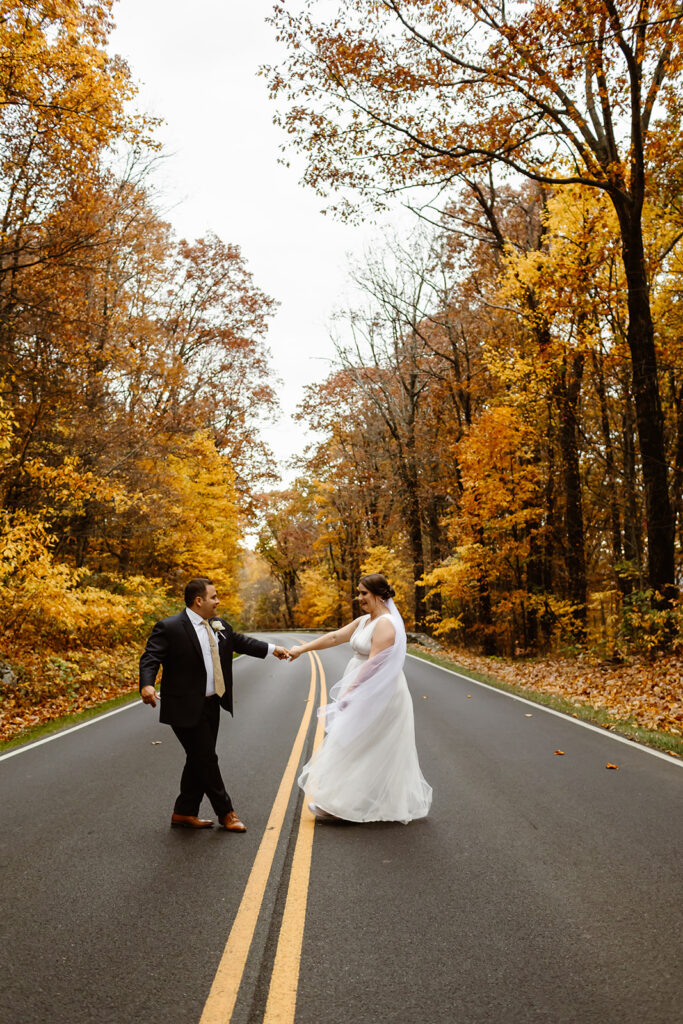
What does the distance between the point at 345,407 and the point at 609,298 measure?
22588mm

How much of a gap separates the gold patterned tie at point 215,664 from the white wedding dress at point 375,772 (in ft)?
3.28

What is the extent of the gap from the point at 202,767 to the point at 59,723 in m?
6.93

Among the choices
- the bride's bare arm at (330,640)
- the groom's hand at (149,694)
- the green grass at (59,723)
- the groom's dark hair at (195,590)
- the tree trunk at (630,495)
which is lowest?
the green grass at (59,723)

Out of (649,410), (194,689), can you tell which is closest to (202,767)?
(194,689)

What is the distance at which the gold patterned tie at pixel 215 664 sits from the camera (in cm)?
538

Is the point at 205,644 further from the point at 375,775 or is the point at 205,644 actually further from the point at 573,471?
the point at 573,471

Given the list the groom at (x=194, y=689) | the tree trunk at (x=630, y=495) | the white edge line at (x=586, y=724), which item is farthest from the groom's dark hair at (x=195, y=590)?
the tree trunk at (x=630, y=495)

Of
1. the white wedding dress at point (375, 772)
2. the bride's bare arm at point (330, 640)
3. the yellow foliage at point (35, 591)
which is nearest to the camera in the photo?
the white wedding dress at point (375, 772)

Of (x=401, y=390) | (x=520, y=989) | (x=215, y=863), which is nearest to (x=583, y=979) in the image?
(x=520, y=989)

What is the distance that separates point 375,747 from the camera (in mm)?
5562

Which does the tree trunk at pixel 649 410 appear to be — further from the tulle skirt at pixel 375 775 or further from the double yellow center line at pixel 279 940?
the double yellow center line at pixel 279 940

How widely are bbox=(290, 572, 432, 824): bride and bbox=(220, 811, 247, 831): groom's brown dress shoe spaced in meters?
0.63

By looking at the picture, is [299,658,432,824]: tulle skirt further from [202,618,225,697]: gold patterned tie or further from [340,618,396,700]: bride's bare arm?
[202,618,225,697]: gold patterned tie

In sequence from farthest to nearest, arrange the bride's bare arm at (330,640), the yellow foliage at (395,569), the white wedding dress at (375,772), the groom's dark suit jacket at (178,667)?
1. the yellow foliage at (395,569)
2. the bride's bare arm at (330,640)
3. the white wedding dress at (375,772)
4. the groom's dark suit jacket at (178,667)
